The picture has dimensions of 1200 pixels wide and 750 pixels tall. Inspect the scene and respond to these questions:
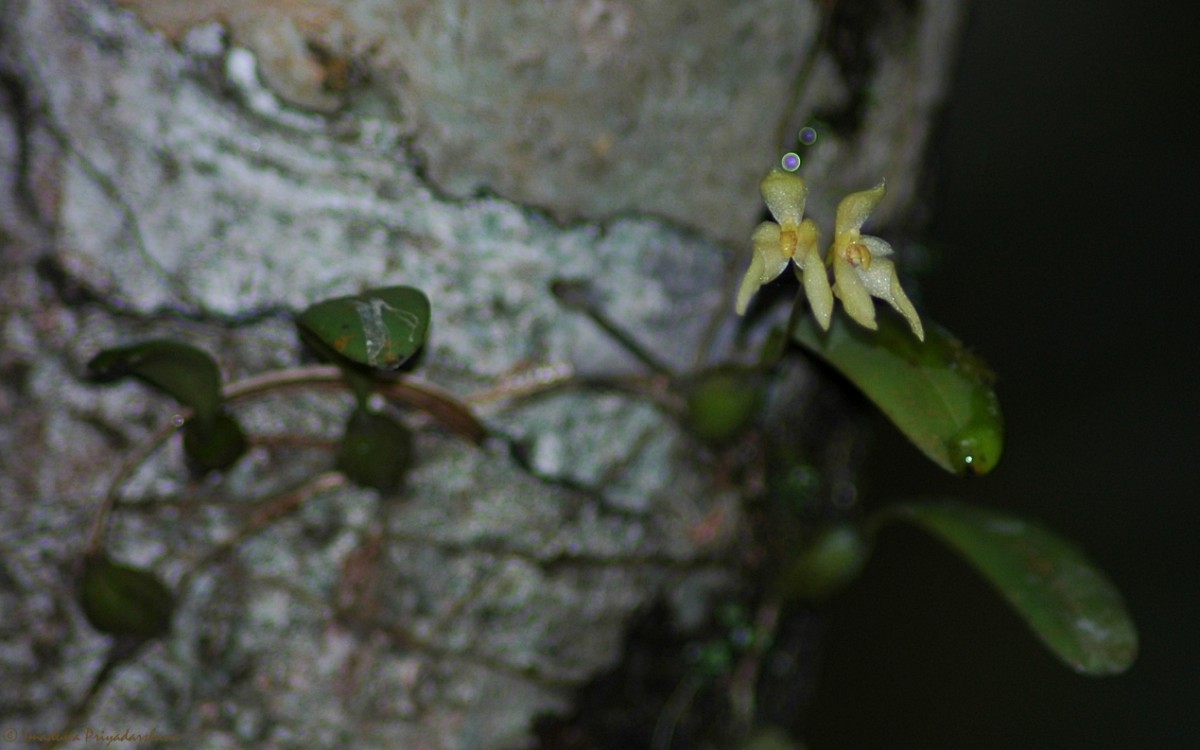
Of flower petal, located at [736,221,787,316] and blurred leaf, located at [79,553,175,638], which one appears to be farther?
blurred leaf, located at [79,553,175,638]

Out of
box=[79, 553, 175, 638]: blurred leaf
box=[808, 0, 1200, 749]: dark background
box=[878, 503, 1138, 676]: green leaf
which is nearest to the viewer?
box=[79, 553, 175, 638]: blurred leaf

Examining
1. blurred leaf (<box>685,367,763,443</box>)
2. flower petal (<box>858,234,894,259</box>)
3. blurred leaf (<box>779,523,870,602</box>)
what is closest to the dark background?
blurred leaf (<box>779,523,870,602</box>)

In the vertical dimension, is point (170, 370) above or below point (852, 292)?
below

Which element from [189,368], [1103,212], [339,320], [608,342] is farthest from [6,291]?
[1103,212]

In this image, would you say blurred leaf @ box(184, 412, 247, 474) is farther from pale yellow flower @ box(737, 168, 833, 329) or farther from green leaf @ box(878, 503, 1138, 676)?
green leaf @ box(878, 503, 1138, 676)

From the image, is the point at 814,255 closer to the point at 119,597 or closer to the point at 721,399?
the point at 721,399

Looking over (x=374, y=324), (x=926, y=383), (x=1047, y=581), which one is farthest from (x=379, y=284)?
(x=1047, y=581)
